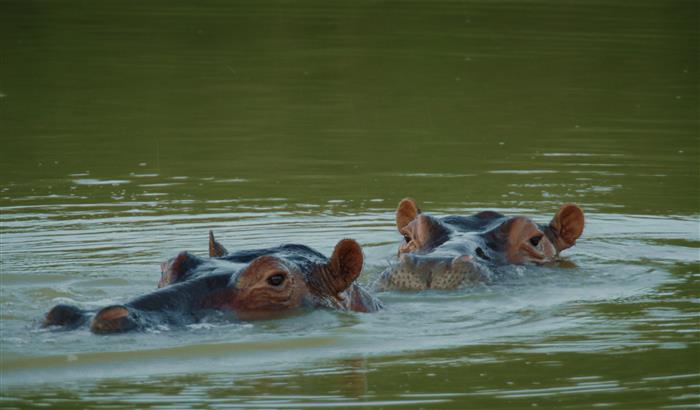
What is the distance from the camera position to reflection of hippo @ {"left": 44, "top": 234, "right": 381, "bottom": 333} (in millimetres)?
7867

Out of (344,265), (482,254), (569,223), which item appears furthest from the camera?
(569,223)

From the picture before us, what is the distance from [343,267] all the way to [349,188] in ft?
19.8

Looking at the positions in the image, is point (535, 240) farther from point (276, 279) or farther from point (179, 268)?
point (179, 268)

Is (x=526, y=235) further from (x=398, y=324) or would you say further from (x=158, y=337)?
(x=158, y=337)

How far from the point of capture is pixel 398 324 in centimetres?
920

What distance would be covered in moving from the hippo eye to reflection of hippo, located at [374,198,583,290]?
5.65 feet

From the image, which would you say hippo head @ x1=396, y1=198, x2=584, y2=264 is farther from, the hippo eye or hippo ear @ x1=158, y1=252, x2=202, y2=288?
hippo ear @ x1=158, y1=252, x2=202, y2=288

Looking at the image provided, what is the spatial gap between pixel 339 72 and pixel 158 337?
1692cm

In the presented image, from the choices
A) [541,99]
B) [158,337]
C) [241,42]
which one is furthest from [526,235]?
[241,42]

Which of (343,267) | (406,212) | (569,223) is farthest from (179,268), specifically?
(569,223)

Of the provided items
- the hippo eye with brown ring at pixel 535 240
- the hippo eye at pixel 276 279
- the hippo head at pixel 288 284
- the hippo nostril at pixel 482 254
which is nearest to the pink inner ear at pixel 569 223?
the hippo eye with brown ring at pixel 535 240

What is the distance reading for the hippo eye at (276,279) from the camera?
852cm

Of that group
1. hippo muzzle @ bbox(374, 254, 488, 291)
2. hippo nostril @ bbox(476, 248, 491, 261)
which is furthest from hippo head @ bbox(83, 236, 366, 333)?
hippo nostril @ bbox(476, 248, 491, 261)

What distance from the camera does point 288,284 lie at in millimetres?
8602
